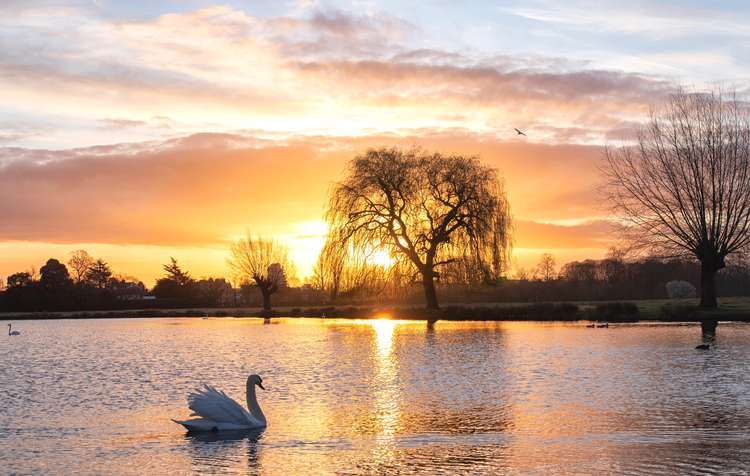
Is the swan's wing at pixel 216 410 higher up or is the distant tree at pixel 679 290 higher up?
the distant tree at pixel 679 290

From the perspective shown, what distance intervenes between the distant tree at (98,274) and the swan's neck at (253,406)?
11177 centimetres

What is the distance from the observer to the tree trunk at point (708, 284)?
147ft

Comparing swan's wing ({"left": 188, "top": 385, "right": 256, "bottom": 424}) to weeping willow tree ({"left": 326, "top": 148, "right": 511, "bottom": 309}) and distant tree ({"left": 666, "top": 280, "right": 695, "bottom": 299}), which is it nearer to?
weeping willow tree ({"left": 326, "top": 148, "right": 511, "bottom": 309})

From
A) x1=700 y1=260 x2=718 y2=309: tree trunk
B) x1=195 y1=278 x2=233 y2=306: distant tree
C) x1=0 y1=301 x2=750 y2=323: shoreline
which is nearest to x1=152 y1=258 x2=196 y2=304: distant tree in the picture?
x1=195 y1=278 x2=233 y2=306: distant tree

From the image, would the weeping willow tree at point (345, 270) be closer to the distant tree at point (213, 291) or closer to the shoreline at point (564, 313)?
the shoreline at point (564, 313)

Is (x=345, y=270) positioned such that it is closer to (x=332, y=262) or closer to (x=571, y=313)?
(x=332, y=262)

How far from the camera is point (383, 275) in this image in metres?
52.1

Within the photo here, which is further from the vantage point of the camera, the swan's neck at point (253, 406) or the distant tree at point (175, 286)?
the distant tree at point (175, 286)

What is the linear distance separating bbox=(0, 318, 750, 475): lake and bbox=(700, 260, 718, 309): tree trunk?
13.3m

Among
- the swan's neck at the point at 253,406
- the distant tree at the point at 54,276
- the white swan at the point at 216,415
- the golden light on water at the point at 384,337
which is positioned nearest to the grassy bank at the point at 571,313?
the golden light on water at the point at 384,337

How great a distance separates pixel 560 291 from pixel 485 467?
74.6m

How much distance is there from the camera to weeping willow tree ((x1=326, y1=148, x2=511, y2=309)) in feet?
168

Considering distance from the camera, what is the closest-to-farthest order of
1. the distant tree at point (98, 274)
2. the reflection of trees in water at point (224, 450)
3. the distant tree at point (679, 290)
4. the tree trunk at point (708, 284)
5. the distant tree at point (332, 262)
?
the reflection of trees in water at point (224, 450) < the tree trunk at point (708, 284) < the distant tree at point (332, 262) < the distant tree at point (679, 290) < the distant tree at point (98, 274)

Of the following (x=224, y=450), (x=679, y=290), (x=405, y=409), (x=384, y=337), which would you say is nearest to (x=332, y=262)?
(x=384, y=337)
